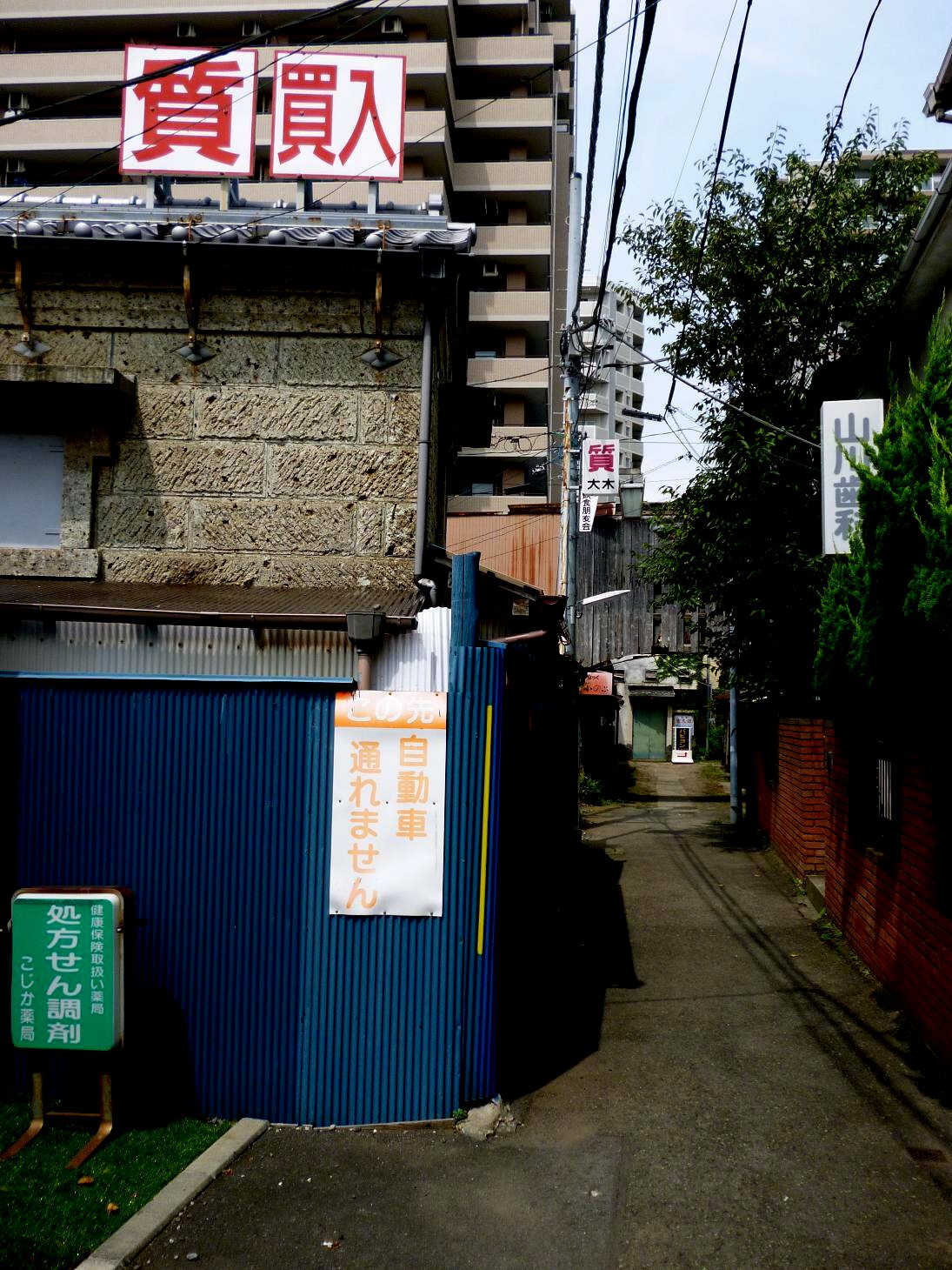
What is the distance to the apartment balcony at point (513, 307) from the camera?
42.1m

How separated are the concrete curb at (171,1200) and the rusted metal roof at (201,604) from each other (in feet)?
10.6

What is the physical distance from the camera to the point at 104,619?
6797mm

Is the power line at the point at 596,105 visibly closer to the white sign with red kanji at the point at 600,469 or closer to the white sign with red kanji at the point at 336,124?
the white sign with red kanji at the point at 336,124

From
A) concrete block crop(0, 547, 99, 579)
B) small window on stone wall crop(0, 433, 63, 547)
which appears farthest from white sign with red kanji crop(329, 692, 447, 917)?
small window on stone wall crop(0, 433, 63, 547)

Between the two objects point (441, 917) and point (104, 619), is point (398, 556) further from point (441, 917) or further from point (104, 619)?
point (441, 917)

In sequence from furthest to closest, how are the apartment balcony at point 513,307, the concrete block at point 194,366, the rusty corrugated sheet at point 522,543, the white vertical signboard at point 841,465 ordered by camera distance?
1. the apartment balcony at point 513,307
2. the rusty corrugated sheet at point 522,543
3. the white vertical signboard at point 841,465
4. the concrete block at point 194,366

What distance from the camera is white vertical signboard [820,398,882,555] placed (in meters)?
11.2

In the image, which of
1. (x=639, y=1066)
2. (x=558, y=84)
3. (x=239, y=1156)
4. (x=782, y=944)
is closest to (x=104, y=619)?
(x=239, y=1156)

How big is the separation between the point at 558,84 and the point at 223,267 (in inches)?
1743

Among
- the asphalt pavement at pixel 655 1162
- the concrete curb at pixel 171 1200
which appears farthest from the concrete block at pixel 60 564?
the asphalt pavement at pixel 655 1162

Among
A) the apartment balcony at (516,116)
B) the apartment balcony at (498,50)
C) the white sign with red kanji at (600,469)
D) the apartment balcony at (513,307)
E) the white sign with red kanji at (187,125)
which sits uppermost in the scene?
the apartment balcony at (498,50)

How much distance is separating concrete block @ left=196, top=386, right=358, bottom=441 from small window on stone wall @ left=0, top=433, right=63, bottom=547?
1.43 m

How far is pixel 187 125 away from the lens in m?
9.76

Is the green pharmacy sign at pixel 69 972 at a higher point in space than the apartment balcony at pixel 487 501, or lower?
lower
